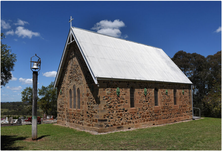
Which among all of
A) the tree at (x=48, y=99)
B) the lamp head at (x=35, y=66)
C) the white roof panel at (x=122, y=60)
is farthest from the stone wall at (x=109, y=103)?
the tree at (x=48, y=99)

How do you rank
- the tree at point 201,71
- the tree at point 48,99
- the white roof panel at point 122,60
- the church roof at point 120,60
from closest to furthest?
1. the church roof at point 120,60
2. the white roof panel at point 122,60
3. the tree at point 48,99
4. the tree at point 201,71

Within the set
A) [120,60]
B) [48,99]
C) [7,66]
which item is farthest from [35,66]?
[48,99]

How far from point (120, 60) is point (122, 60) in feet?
0.79

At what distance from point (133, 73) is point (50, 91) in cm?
2074

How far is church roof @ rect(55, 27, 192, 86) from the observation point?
14.5 m

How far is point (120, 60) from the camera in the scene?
54.6ft

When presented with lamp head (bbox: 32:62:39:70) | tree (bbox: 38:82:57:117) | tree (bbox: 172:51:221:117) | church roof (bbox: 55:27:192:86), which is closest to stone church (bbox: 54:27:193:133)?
church roof (bbox: 55:27:192:86)

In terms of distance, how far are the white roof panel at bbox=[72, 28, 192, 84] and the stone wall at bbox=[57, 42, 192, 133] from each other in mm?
715

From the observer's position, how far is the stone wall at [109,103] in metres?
13.7

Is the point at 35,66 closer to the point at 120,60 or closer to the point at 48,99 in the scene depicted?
the point at 120,60

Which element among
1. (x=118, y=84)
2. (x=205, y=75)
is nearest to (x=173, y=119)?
(x=118, y=84)

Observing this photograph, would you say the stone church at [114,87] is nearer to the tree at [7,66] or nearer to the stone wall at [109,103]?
the stone wall at [109,103]

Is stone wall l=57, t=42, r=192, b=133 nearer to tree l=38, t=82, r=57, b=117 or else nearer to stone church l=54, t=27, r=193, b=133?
stone church l=54, t=27, r=193, b=133

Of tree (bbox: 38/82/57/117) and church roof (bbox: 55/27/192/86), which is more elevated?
church roof (bbox: 55/27/192/86)
